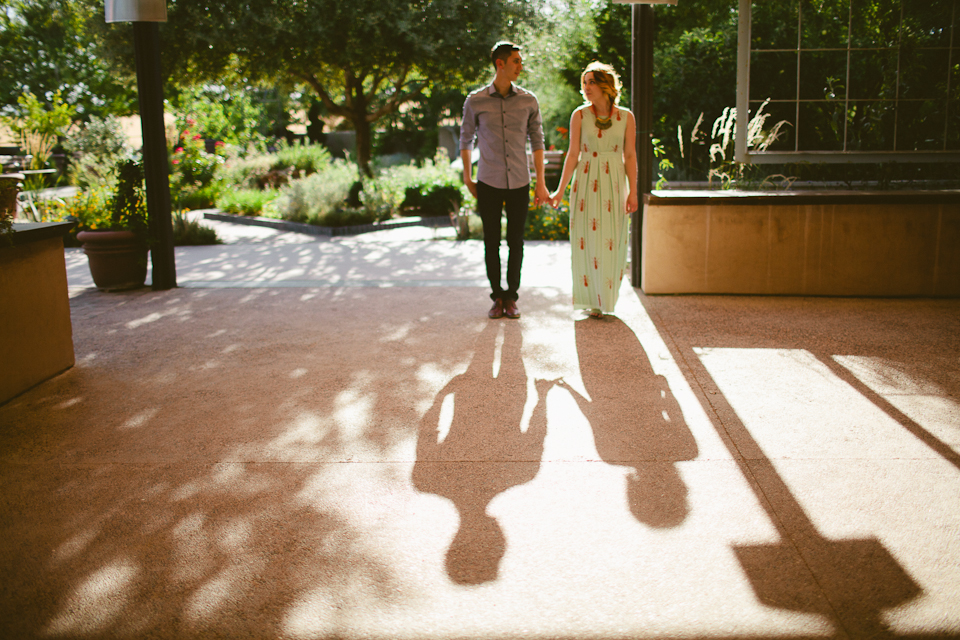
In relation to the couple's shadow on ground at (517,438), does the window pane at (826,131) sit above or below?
above

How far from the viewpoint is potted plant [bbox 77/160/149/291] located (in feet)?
25.0

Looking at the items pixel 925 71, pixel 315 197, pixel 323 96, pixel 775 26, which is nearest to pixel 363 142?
pixel 323 96

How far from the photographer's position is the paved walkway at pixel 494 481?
236cm

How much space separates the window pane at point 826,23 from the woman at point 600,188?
4258mm

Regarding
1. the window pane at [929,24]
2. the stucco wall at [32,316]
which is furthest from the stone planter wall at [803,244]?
the stucco wall at [32,316]

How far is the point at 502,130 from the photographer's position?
5863 mm

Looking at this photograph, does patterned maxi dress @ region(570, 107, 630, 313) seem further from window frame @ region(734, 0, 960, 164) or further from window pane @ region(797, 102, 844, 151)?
window pane @ region(797, 102, 844, 151)

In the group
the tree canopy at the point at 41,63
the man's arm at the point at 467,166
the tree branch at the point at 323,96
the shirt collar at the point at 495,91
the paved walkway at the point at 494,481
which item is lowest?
the paved walkway at the point at 494,481

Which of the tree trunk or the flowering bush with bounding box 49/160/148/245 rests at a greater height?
the tree trunk

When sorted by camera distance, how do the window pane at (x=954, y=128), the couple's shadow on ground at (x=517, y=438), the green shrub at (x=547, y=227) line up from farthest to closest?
the green shrub at (x=547, y=227) < the window pane at (x=954, y=128) < the couple's shadow on ground at (x=517, y=438)

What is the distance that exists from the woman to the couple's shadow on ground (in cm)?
91

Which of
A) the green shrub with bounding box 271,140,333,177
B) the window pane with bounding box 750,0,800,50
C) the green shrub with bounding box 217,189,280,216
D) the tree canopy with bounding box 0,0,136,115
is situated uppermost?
the tree canopy with bounding box 0,0,136,115

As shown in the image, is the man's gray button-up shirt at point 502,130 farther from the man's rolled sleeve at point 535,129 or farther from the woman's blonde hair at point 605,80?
the woman's blonde hair at point 605,80

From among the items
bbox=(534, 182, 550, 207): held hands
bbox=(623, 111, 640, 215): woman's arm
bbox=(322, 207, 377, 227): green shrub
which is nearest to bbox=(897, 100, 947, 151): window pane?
bbox=(623, 111, 640, 215): woman's arm
